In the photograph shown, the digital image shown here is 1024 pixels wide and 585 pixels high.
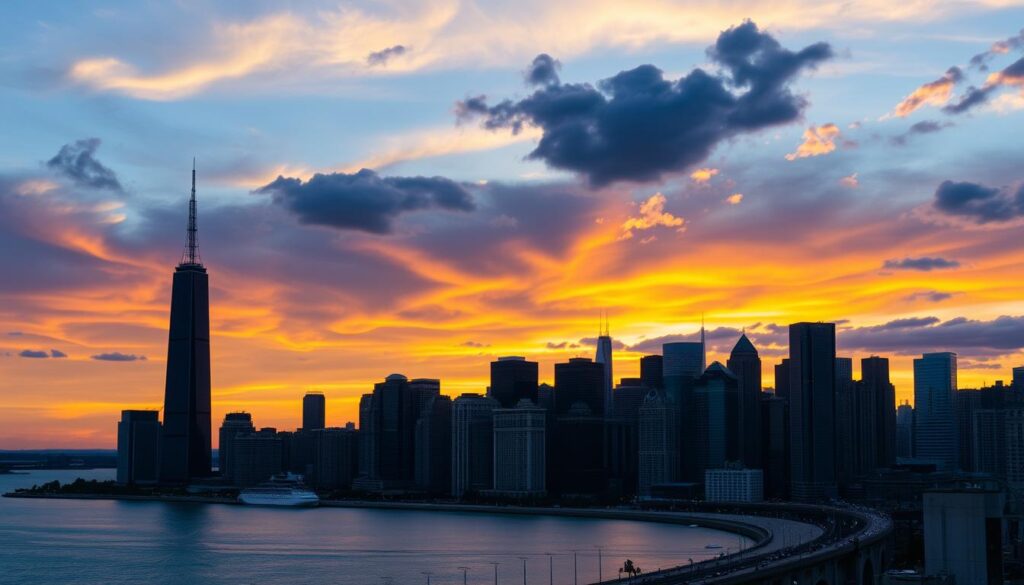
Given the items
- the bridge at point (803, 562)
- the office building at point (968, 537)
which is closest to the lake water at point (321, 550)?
the bridge at point (803, 562)

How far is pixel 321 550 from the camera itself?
5404 inches

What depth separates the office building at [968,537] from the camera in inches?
2623

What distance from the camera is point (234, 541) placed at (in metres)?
152

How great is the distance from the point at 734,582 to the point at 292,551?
61.8 m

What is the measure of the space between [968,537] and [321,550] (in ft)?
279

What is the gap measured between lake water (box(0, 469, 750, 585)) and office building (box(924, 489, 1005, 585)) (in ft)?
138

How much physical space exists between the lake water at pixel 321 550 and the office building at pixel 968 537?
42.2 meters

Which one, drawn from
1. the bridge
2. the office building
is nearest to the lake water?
the bridge

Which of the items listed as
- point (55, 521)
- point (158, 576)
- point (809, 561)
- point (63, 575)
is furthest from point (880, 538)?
point (55, 521)

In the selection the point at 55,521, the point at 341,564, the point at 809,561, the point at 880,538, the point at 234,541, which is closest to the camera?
the point at 809,561

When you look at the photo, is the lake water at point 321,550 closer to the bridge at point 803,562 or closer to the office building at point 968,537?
the bridge at point 803,562

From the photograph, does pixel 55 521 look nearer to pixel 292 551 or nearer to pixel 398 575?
pixel 292 551

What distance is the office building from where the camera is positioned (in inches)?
2623

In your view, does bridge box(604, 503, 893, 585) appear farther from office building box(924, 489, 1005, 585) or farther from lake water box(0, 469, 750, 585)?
office building box(924, 489, 1005, 585)
